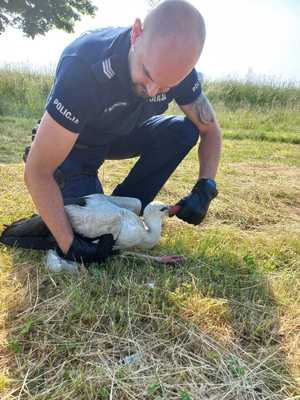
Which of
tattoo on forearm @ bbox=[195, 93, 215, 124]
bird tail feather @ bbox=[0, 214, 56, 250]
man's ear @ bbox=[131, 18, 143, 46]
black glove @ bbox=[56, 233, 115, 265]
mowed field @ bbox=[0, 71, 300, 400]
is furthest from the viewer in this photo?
tattoo on forearm @ bbox=[195, 93, 215, 124]

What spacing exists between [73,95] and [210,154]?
91 centimetres

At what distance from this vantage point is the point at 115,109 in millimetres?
1849

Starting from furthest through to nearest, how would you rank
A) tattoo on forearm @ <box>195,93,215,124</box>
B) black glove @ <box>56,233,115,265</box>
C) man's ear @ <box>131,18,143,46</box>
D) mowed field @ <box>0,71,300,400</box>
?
tattoo on forearm @ <box>195,93,215,124</box>, black glove @ <box>56,233,115,265</box>, man's ear @ <box>131,18,143,46</box>, mowed field @ <box>0,71,300,400</box>

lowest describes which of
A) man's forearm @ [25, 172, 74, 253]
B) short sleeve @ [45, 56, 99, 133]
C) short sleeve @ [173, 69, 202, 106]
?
man's forearm @ [25, 172, 74, 253]

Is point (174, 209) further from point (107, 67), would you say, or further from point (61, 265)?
point (107, 67)

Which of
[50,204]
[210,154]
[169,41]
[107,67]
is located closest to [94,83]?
[107,67]

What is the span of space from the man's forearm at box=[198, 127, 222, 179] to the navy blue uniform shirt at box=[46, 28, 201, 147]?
53 cm

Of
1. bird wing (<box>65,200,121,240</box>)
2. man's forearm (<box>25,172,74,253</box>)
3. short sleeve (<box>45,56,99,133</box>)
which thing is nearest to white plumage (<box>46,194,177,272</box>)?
bird wing (<box>65,200,121,240</box>)

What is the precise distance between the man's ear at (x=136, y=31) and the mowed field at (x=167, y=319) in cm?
91

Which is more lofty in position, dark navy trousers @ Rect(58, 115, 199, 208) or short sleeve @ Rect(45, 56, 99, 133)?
short sleeve @ Rect(45, 56, 99, 133)

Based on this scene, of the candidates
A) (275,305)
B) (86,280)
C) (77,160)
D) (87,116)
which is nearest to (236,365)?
(275,305)

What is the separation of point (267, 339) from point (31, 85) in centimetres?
716

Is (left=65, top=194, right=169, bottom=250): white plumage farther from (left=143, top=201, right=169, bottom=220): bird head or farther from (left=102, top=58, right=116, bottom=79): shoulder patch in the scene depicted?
(left=102, top=58, right=116, bottom=79): shoulder patch

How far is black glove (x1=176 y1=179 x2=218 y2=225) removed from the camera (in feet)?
6.72
